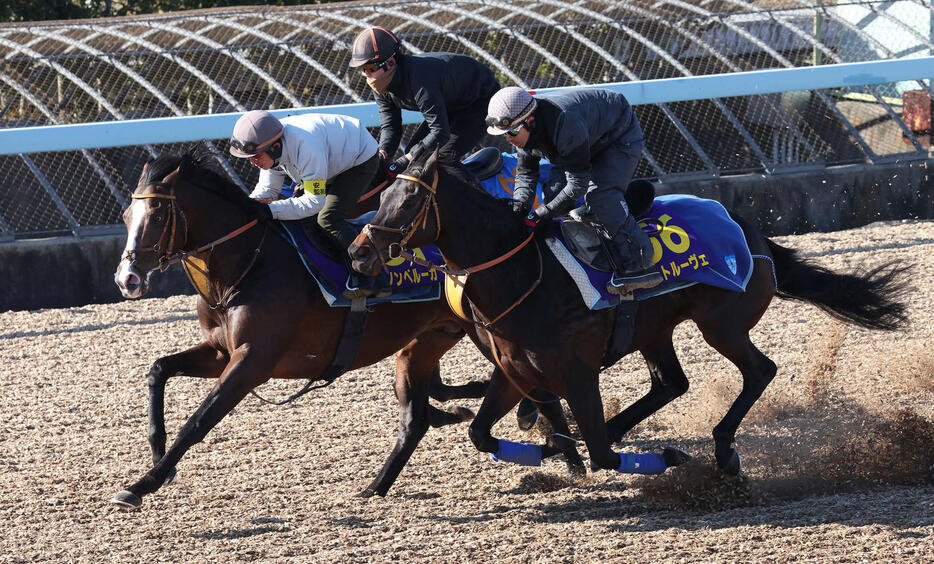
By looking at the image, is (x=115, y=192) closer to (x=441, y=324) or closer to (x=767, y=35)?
(x=441, y=324)

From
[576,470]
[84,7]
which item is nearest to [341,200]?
[576,470]

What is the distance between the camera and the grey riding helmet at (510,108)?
15.8 feet

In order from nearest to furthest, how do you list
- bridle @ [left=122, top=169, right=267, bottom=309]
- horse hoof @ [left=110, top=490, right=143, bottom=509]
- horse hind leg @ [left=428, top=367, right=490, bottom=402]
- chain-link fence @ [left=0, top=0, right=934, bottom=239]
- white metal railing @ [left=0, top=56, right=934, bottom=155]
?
horse hoof @ [left=110, top=490, right=143, bottom=509] < bridle @ [left=122, top=169, right=267, bottom=309] < horse hind leg @ [left=428, top=367, right=490, bottom=402] < white metal railing @ [left=0, top=56, right=934, bottom=155] < chain-link fence @ [left=0, top=0, right=934, bottom=239]

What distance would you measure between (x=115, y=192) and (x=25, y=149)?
133 centimetres

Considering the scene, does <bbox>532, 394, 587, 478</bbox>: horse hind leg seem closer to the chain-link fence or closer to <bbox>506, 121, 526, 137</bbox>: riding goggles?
<bbox>506, 121, 526, 137</bbox>: riding goggles

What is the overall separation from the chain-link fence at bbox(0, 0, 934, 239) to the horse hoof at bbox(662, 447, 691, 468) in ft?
24.7

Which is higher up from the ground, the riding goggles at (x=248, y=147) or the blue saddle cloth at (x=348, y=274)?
the riding goggles at (x=248, y=147)

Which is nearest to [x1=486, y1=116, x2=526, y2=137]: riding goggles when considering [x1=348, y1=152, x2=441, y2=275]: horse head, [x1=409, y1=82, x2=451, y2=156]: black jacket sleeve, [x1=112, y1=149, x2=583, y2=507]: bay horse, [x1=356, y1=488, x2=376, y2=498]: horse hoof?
[x1=348, y1=152, x2=441, y2=275]: horse head

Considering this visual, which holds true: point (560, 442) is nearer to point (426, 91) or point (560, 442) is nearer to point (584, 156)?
point (584, 156)

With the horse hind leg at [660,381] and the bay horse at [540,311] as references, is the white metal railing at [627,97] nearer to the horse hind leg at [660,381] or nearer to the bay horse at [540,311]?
the horse hind leg at [660,381]

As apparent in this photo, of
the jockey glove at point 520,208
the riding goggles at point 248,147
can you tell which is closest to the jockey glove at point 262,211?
the riding goggles at point 248,147

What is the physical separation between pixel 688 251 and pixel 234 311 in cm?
218

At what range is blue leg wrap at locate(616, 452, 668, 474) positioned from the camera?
533 centimetres

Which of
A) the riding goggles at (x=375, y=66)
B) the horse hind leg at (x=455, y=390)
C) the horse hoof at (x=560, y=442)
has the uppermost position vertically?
the riding goggles at (x=375, y=66)
